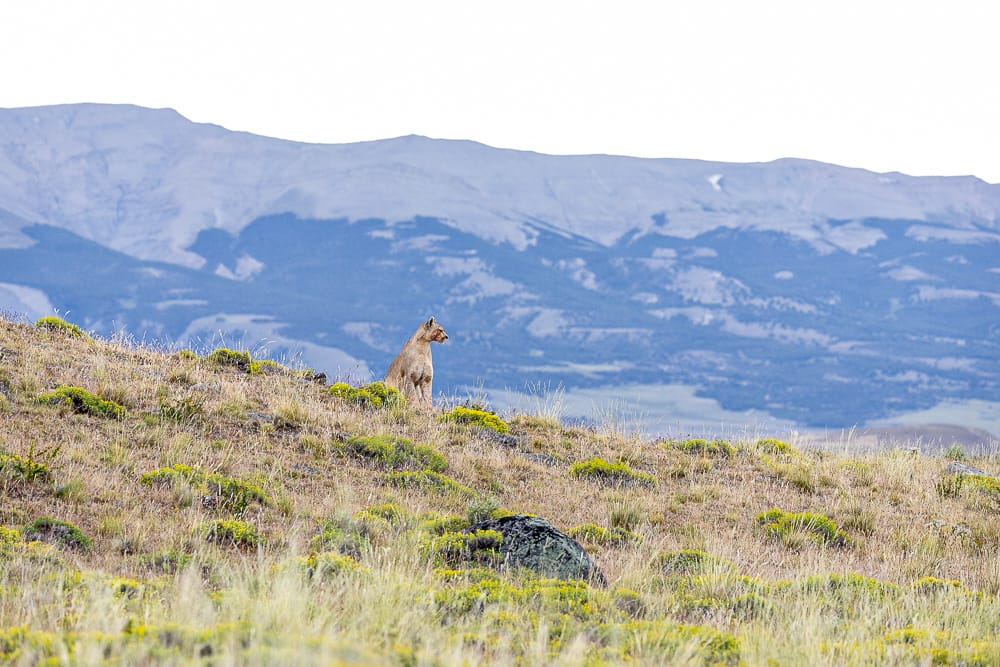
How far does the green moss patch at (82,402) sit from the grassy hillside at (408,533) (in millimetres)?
34

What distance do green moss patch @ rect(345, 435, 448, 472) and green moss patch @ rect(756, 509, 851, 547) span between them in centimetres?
334

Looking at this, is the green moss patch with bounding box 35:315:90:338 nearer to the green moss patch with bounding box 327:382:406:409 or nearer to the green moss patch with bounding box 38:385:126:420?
the green moss patch with bounding box 327:382:406:409

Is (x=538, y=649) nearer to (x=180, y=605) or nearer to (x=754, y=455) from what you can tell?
(x=180, y=605)

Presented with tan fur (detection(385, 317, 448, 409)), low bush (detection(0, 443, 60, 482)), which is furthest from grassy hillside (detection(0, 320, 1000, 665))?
tan fur (detection(385, 317, 448, 409))

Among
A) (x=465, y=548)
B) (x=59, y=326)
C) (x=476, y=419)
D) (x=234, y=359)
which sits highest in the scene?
(x=59, y=326)

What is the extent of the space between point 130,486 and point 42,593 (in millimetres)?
3120

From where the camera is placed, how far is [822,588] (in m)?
7.59

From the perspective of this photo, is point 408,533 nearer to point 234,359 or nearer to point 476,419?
point 476,419

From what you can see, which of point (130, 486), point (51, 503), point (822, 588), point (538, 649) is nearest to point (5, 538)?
point (51, 503)

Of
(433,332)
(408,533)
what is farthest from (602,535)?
(433,332)

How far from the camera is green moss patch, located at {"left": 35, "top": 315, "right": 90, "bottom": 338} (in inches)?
583

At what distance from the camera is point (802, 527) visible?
10328mm

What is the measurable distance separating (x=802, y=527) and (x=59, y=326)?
34.0 ft

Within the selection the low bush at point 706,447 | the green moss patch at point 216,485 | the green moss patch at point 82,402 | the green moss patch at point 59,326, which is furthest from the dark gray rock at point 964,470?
the green moss patch at point 59,326
